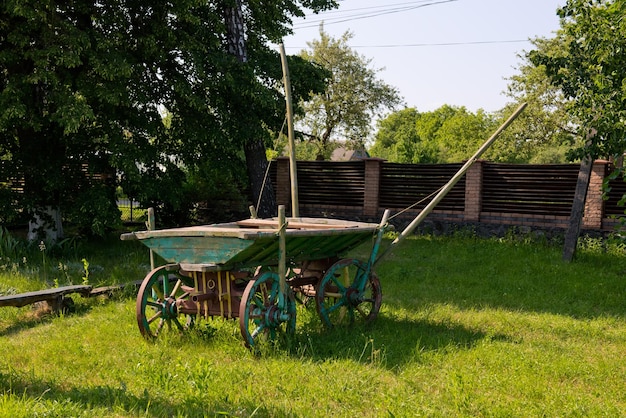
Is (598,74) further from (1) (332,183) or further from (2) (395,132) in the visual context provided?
(2) (395,132)

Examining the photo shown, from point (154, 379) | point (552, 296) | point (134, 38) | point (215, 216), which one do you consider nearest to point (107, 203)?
point (134, 38)

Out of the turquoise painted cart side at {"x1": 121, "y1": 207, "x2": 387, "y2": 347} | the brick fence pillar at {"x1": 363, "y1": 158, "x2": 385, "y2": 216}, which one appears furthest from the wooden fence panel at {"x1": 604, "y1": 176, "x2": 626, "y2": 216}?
the turquoise painted cart side at {"x1": 121, "y1": 207, "x2": 387, "y2": 347}

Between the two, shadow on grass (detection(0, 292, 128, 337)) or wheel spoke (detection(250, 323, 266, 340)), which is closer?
wheel spoke (detection(250, 323, 266, 340))

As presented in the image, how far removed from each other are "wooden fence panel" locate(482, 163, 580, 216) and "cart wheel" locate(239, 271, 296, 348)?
30.7 feet

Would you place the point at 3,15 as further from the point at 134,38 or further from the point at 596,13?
the point at 596,13

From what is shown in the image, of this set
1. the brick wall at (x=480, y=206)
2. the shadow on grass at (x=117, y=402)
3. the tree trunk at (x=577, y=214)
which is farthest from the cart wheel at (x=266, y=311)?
the brick wall at (x=480, y=206)

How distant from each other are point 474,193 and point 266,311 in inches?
385

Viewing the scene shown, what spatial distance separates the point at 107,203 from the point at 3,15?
11.6 feet

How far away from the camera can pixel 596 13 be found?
8102 mm

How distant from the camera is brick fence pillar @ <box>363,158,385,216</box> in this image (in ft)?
52.6

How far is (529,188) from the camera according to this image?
14102 mm

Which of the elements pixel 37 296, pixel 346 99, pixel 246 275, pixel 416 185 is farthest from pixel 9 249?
pixel 346 99

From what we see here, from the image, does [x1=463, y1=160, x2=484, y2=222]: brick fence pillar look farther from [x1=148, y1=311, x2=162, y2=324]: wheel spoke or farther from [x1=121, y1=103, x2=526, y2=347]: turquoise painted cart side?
[x1=148, y1=311, x2=162, y2=324]: wheel spoke

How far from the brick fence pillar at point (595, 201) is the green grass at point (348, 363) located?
4.10m
